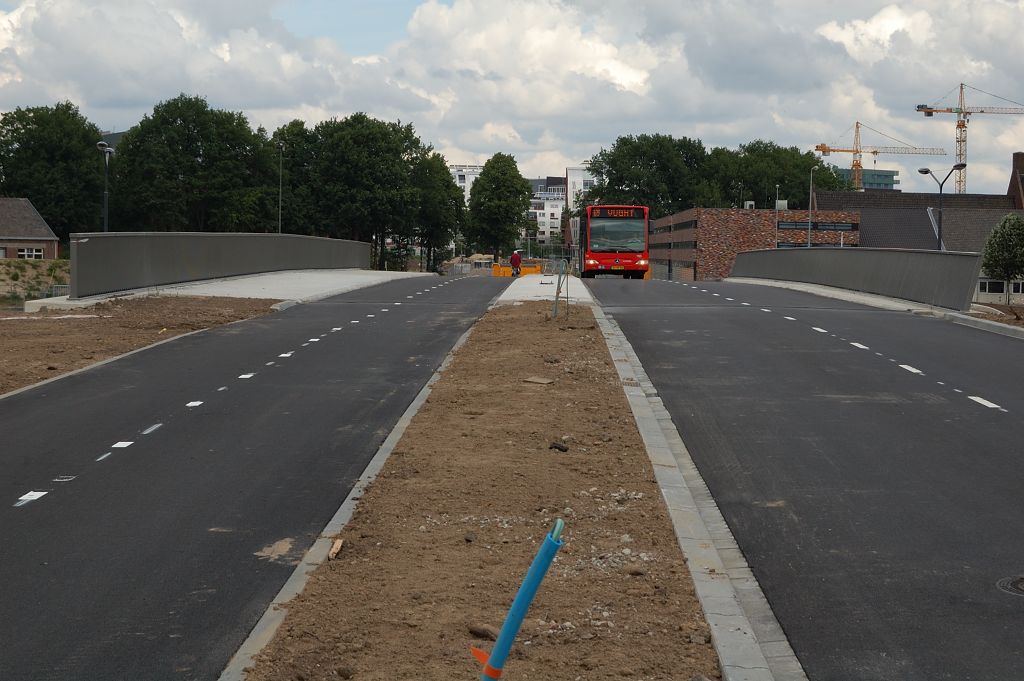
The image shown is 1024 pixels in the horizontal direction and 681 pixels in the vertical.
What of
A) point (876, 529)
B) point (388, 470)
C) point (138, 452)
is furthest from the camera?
point (138, 452)

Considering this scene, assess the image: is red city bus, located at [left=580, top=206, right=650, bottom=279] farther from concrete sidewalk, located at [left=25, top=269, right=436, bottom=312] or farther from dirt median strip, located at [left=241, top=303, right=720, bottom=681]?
dirt median strip, located at [left=241, top=303, right=720, bottom=681]

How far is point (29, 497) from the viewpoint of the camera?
28.1ft

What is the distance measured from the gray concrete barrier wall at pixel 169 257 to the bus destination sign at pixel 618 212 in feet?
42.6

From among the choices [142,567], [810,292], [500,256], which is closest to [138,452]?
[142,567]

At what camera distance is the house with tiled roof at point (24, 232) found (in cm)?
9531

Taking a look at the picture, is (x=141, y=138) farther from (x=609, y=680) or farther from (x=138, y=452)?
(x=609, y=680)

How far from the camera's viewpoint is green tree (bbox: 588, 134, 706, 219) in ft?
520

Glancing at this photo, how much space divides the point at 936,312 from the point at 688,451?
1779 cm

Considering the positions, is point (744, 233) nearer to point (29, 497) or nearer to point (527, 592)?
point (29, 497)

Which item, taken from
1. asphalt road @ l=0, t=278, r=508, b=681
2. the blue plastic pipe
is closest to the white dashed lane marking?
asphalt road @ l=0, t=278, r=508, b=681

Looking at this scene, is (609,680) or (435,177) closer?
(609,680)

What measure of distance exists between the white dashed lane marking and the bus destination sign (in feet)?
147

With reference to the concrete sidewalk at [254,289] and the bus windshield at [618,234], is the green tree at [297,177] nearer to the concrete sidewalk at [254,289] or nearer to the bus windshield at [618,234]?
the bus windshield at [618,234]

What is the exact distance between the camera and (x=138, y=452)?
33.6 ft
